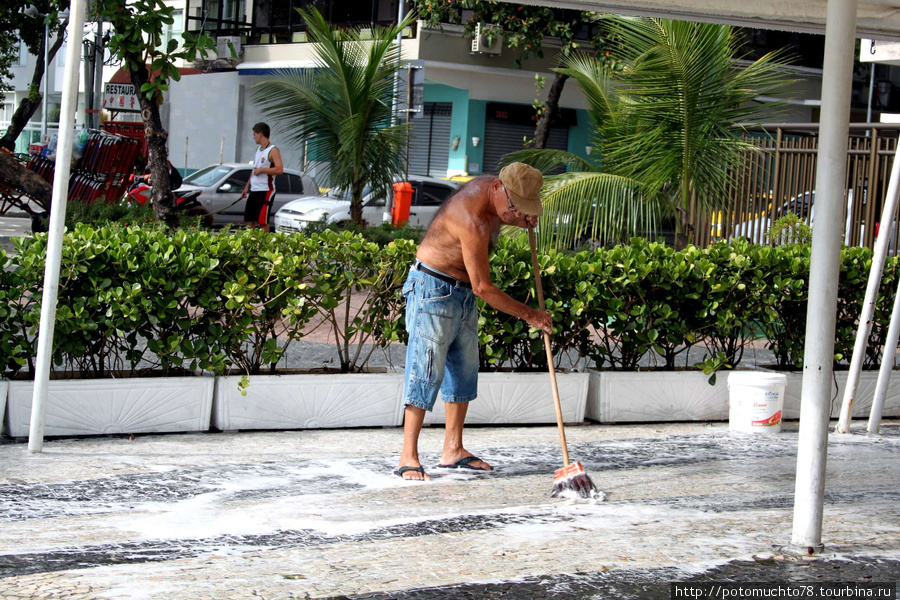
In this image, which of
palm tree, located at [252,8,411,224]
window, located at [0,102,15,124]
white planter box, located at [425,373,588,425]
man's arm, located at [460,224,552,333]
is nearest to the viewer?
man's arm, located at [460,224,552,333]

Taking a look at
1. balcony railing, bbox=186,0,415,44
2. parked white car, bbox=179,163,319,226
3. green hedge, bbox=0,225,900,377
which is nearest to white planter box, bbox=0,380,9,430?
green hedge, bbox=0,225,900,377

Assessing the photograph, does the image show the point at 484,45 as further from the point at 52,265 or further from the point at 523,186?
the point at 52,265

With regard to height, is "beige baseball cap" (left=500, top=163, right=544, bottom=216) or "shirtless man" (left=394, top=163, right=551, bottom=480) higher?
"beige baseball cap" (left=500, top=163, right=544, bottom=216)

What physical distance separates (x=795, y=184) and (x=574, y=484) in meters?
7.76

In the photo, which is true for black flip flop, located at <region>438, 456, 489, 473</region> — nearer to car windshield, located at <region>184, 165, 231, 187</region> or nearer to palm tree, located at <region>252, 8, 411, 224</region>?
palm tree, located at <region>252, 8, 411, 224</region>

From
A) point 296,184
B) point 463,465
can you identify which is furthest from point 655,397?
point 296,184

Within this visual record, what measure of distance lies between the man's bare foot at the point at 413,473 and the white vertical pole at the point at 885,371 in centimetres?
376

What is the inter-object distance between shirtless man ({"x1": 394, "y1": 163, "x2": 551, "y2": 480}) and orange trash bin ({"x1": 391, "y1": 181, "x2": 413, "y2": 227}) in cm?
1509

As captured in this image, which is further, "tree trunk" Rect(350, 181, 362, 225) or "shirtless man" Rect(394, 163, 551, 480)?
"tree trunk" Rect(350, 181, 362, 225)

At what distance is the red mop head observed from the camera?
5594mm

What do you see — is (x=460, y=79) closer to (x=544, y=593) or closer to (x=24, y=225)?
(x=24, y=225)

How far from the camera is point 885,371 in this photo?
7898 millimetres

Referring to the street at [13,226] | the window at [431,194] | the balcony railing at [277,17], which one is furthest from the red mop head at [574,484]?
the balcony railing at [277,17]

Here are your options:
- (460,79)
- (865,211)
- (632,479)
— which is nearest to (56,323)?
(632,479)
